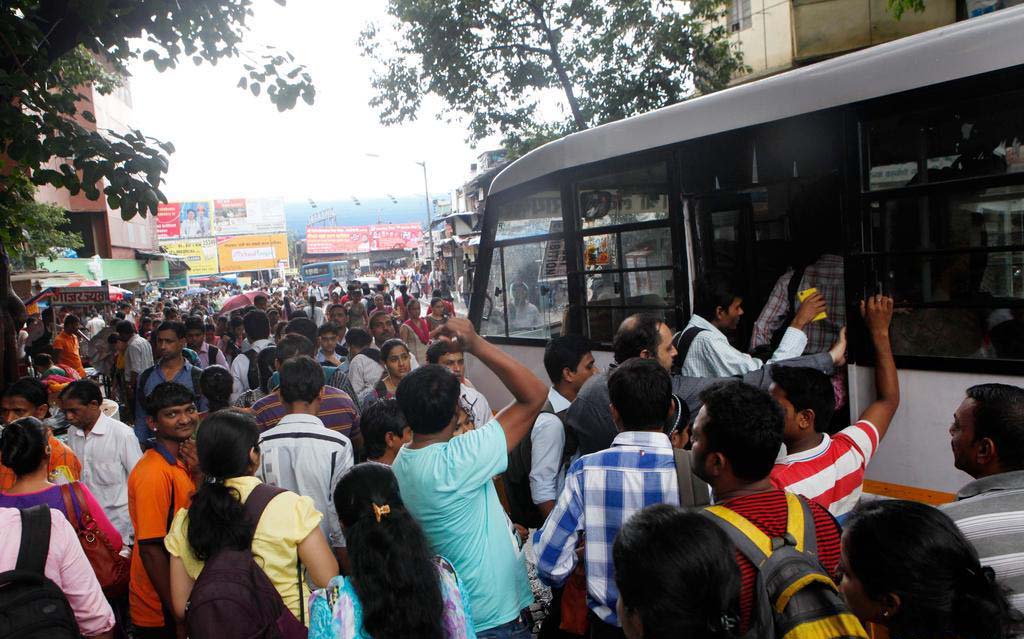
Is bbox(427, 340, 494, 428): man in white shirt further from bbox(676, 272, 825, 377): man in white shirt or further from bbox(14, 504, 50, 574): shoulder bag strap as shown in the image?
bbox(14, 504, 50, 574): shoulder bag strap

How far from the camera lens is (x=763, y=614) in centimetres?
175

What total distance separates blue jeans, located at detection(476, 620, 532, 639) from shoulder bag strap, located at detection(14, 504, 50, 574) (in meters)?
1.47

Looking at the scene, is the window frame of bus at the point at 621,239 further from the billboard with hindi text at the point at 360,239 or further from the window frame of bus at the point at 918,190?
the billboard with hindi text at the point at 360,239

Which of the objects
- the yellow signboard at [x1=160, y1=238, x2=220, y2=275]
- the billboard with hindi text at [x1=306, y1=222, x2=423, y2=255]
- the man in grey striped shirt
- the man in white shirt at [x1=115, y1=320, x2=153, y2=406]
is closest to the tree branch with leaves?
the man in white shirt at [x1=115, y1=320, x2=153, y2=406]

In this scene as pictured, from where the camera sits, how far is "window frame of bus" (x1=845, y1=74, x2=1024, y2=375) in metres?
3.51

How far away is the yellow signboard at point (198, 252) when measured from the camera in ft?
218

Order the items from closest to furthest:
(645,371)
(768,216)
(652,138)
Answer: (645,371), (652,138), (768,216)

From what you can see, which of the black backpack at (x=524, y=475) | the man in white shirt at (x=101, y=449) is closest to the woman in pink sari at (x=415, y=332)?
the man in white shirt at (x=101, y=449)

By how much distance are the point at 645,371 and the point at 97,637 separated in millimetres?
2177

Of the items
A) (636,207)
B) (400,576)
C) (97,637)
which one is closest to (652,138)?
(636,207)

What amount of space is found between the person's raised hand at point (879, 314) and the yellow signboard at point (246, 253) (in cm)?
6805

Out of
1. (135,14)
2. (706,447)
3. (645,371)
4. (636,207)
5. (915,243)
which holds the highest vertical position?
(135,14)

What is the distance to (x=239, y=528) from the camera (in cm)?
234

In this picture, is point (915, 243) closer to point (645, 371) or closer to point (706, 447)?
point (645, 371)
